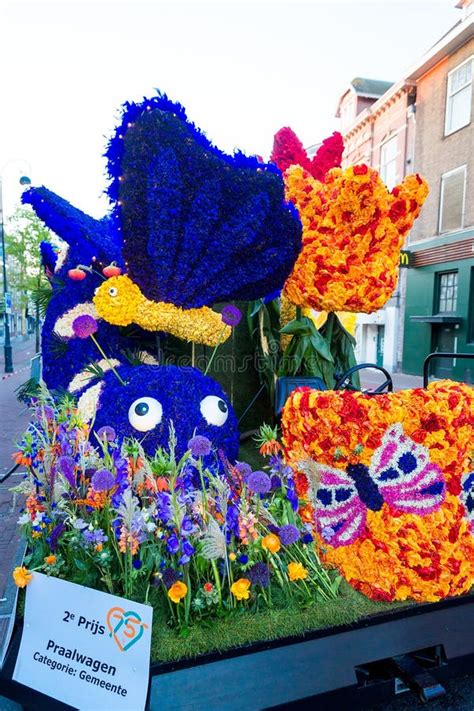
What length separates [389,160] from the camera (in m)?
17.4

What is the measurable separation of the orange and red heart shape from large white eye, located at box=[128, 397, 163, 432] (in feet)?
3.12

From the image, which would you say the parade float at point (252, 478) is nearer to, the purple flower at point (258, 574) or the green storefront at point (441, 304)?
the purple flower at point (258, 574)

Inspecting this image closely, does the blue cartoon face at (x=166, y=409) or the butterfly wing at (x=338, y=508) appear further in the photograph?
the blue cartoon face at (x=166, y=409)

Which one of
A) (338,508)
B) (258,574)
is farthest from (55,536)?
(338,508)

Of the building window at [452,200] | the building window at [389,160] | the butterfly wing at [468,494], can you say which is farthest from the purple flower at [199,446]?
the building window at [389,160]

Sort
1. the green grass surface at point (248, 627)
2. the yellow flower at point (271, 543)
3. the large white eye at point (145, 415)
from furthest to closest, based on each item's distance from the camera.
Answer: the large white eye at point (145, 415) < the yellow flower at point (271, 543) < the green grass surface at point (248, 627)

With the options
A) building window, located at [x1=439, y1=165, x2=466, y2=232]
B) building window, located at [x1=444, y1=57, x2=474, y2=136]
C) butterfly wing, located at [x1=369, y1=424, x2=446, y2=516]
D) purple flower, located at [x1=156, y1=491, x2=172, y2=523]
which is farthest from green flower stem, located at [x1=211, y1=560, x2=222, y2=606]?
building window, located at [x1=444, y1=57, x2=474, y2=136]

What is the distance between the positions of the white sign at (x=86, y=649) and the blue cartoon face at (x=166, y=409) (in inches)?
41.4

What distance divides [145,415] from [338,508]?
120 centimetres

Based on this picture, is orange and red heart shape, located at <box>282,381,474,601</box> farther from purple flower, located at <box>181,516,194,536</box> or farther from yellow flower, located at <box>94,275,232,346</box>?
yellow flower, located at <box>94,275,232,346</box>

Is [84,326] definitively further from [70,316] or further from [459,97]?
[459,97]

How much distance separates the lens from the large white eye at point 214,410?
290 centimetres

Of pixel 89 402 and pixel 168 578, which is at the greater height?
pixel 89 402

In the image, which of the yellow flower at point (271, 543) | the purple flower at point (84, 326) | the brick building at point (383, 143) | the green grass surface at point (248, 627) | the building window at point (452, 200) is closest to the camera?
the green grass surface at point (248, 627)
